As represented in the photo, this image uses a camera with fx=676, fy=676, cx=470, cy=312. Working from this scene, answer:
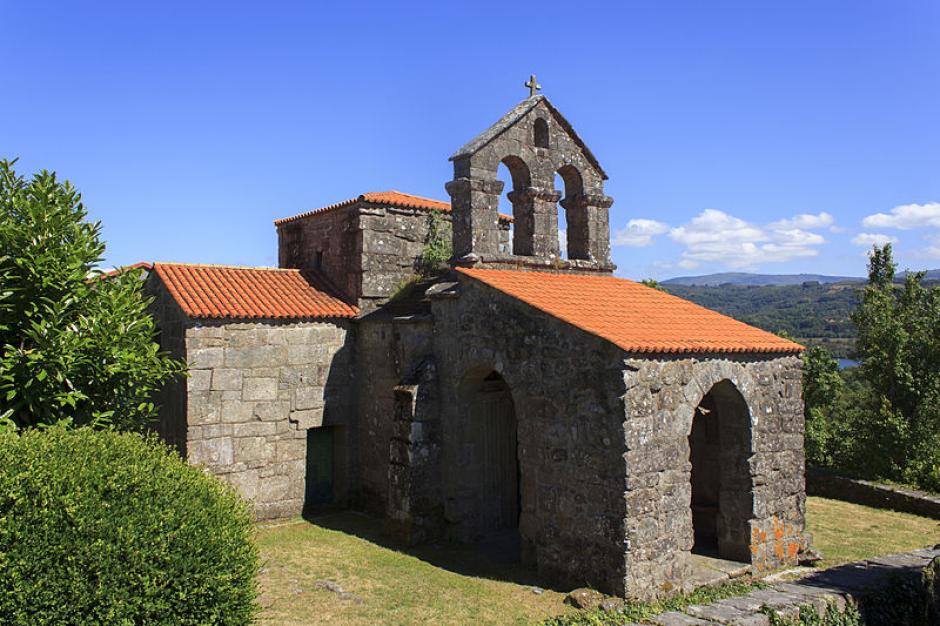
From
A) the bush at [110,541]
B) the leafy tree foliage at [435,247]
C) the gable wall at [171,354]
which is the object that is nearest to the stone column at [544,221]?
the leafy tree foliage at [435,247]

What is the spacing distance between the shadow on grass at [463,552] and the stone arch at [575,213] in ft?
18.1

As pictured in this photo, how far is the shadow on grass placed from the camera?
996 cm

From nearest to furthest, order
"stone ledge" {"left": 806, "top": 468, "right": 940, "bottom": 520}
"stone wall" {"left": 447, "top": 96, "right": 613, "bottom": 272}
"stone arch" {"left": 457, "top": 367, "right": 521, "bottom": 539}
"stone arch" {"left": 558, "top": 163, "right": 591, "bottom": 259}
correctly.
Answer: "stone arch" {"left": 457, "top": 367, "right": 521, "bottom": 539}, "stone wall" {"left": 447, "top": 96, "right": 613, "bottom": 272}, "stone arch" {"left": 558, "top": 163, "right": 591, "bottom": 259}, "stone ledge" {"left": 806, "top": 468, "right": 940, "bottom": 520}

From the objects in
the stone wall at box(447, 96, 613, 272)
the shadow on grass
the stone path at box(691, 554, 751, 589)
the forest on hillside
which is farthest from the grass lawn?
the forest on hillside

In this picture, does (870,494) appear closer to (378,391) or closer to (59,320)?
(378,391)

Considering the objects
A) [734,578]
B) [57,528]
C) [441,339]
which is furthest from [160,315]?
[734,578]

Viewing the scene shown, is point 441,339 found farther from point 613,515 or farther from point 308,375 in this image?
point 613,515

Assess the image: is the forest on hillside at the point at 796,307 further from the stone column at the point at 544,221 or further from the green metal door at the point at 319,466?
the green metal door at the point at 319,466

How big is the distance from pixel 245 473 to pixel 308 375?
2136 mm

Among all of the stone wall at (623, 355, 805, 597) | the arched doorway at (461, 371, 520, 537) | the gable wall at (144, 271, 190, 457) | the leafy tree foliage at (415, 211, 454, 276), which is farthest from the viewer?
the leafy tree foliage at (415, 211, 454, 276)

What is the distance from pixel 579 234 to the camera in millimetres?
13336

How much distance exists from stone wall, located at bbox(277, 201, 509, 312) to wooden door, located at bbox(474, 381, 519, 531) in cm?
342

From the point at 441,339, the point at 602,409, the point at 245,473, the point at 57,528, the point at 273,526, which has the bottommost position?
the point at 273,526

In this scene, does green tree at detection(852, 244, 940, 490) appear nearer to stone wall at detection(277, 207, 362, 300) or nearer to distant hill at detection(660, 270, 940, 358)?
stone wall at detection(277, 207, 362, 300)
